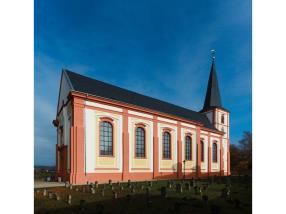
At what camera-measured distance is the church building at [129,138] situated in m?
6.73

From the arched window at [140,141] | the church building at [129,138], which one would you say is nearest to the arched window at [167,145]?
the church building at [129,138]

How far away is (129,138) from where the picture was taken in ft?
26.4

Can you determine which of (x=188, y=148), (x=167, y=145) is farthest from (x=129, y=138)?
(x=188, y=148)

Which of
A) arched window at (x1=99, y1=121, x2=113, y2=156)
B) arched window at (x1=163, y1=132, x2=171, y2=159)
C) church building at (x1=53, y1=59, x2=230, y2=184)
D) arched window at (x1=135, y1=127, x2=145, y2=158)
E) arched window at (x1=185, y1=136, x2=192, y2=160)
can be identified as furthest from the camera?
arched window at (x1=135, y1=127, x2=145, y2=158)

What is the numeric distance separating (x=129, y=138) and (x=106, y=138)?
97 cm

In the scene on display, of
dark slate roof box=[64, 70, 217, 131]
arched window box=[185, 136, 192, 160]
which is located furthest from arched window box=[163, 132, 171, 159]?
dark slate roof box=[64, 70, 217, 131]

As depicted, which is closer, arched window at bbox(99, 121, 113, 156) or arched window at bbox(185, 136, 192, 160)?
arched window at bbox(99, 121, 113, 156)

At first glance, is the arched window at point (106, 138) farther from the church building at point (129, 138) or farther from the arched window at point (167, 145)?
the arched window at point (167, 145)

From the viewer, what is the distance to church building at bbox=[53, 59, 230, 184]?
6.73 m

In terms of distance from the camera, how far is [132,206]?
152 inches

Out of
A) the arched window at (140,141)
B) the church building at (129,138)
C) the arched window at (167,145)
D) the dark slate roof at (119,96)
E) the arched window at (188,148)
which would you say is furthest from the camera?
the arched window at (140,141)

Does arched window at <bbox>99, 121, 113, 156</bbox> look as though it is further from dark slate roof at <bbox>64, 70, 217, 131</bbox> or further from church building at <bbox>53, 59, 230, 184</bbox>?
dark slate roof at <bbox>64, 70, 217, 131</bbox>
